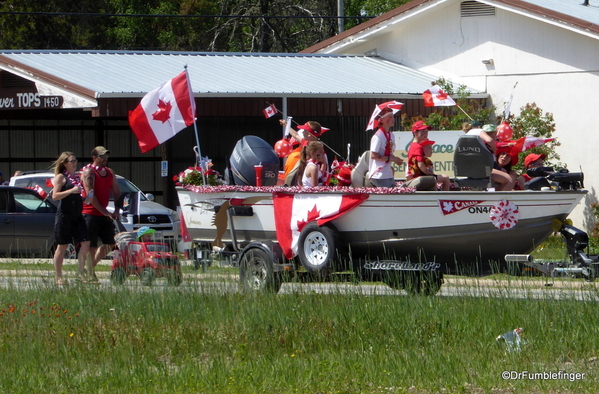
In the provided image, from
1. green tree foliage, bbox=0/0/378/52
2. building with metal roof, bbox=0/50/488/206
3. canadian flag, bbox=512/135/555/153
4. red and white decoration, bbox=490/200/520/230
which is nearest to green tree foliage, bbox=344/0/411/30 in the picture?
green tree foliage, bbox=0/0/378/52

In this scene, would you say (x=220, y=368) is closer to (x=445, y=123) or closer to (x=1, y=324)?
(x=1, y=324)

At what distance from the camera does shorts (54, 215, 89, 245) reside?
13.1m

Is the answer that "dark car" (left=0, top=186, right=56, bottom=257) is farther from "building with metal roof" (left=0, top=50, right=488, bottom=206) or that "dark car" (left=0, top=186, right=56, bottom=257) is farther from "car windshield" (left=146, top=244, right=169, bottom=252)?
"car windshield" (left=146, top=244, right=169, bottom=252)

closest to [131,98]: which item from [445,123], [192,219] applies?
[445,123]

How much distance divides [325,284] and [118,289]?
2517 millimetres

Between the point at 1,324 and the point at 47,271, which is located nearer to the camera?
the point at 1,324

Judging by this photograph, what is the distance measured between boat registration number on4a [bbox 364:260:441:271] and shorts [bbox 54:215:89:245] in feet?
13.7

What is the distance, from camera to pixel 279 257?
38.7ft

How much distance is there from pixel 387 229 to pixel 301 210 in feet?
3.74

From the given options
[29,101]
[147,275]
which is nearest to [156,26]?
[29,101]

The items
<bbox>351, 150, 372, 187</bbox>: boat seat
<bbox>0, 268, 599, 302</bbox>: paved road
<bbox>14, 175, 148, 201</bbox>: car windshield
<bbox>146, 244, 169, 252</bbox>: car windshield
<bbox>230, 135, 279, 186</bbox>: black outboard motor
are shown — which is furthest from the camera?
<bbox>14, 175, 148, 201</bbox>: car windshield

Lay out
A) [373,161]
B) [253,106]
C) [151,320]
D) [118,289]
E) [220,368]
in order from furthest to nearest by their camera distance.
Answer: [253,106]
[373,161]
[118,289]
[151,320]
[220,368]

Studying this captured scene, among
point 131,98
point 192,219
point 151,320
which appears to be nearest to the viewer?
point 151,320

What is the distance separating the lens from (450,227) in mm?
10766
